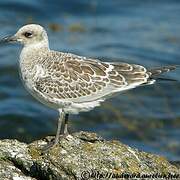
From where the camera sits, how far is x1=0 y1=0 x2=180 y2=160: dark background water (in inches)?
825

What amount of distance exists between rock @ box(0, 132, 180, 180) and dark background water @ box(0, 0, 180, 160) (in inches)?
348

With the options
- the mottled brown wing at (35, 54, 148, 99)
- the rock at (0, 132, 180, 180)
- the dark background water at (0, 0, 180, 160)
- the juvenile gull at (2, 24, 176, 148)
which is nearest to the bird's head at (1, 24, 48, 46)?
the juvenile gull at (2, 24, 176, 148)

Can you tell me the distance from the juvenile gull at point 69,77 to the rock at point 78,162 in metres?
0.86

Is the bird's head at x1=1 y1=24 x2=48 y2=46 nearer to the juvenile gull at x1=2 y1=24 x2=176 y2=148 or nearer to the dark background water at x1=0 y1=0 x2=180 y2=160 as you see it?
the juvenile gull at x1=2 y1=24 x2=176 y2=148

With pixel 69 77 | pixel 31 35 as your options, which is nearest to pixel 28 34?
pixel 31 35

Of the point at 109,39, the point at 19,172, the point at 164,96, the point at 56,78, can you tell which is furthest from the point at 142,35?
the point at 19,172

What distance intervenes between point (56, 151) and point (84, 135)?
95 cm

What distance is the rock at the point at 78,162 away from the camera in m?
9.75

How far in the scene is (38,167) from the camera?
32.6ft

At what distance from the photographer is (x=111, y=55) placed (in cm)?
2555

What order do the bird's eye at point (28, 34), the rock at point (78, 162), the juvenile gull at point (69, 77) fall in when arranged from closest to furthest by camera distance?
the rock at point (78, 162)
the juvenile gull at point (69, 77)
the bird's eye at point (28, 34)

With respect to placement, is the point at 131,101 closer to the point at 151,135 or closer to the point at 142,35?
the point at 151,135

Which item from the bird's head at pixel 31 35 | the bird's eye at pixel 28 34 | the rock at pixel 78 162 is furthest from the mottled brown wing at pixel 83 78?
the rock at pixel 78 162

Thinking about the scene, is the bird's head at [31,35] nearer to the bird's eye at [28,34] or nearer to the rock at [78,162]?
the bird's eye at [28,34]
